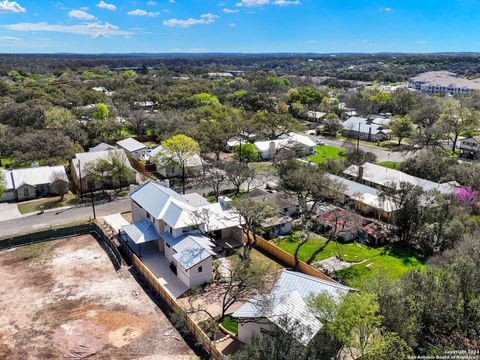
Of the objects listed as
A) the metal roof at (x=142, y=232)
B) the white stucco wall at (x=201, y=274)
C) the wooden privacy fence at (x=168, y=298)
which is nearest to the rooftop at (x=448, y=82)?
the metal roof at (x=142, y=232)

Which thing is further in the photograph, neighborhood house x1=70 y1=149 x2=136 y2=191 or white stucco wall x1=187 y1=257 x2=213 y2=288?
neighborhood house x1=70 y1=149 x2=136 y2=191

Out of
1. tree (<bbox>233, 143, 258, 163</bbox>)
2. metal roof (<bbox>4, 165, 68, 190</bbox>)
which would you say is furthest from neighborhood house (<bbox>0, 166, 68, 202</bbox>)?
tree (<bbox>233, 143, 258, 163</bbox>)

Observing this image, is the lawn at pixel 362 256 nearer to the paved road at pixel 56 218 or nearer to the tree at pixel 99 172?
the paved road at pixel 56 218

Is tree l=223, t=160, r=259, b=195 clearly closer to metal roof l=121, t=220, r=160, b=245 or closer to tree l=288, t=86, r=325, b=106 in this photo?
metal roof l=121, t=220, r=160, b=245

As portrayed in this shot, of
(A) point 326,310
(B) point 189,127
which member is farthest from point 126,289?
(B) point 189,127

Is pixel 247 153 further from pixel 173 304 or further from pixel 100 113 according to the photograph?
pixel 173 304

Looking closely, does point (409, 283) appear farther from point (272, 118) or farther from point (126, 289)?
point (272, 118)
